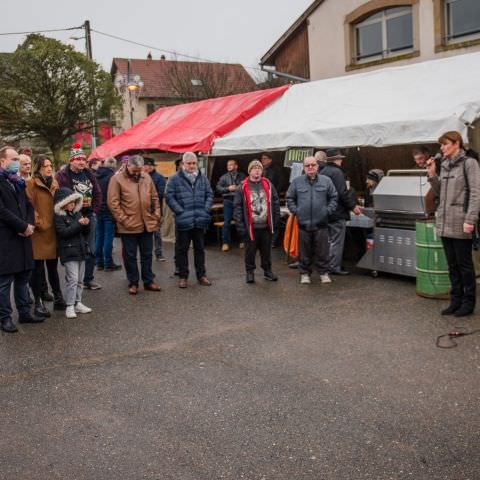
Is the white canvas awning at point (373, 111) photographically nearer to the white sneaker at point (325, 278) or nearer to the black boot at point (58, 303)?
the white sneaker at point (325, 278)

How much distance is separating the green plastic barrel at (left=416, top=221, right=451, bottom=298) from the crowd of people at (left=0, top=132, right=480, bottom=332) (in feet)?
2.21

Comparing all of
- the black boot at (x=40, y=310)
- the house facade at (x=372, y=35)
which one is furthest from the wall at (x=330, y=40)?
the black boot at (x=40, y=310)

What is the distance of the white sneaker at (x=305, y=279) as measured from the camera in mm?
8734

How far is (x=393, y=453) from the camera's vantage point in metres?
3.72

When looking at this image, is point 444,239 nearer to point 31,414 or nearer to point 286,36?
point 31,414

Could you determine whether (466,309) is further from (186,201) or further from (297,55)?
(297,55)

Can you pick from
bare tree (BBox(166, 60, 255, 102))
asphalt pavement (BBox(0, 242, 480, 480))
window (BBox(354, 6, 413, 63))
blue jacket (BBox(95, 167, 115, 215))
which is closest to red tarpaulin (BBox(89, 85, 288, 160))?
blue jacket (BBox(95, 167, 115, 215))

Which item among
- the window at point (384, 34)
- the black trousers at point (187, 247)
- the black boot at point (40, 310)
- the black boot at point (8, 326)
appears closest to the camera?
the black boot at point (8, 326)

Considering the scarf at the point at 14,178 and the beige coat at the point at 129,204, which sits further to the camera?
the beige coat at the point at 129,204

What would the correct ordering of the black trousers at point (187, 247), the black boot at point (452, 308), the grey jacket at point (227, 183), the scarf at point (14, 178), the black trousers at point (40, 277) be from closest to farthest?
1. the scarf at point (14, 178)
2. the black boot at point (452, 308)
3. the black trousers at point (40, 277)
4. the black trousers at point (187, 247)
5. the grey jacket at point (227, 183)

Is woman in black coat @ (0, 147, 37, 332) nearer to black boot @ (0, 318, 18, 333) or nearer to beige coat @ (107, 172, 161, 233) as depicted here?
black boot @ (0, 318, 18, 333)

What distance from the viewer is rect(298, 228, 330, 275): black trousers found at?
8750 mm

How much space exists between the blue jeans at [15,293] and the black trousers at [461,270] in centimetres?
455

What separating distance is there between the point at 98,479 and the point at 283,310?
4.01 meters
